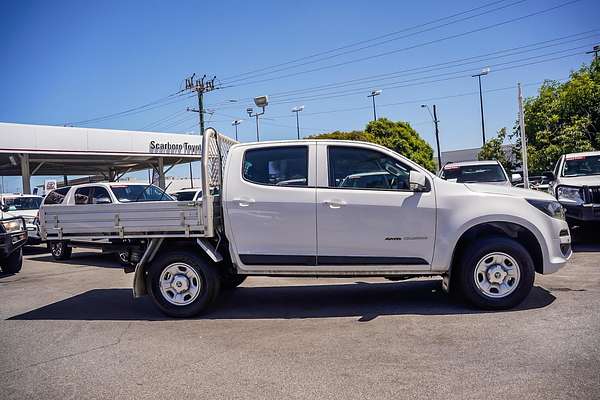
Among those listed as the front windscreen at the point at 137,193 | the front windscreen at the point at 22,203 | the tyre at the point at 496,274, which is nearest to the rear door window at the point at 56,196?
the front windscreen at the point at 137,193

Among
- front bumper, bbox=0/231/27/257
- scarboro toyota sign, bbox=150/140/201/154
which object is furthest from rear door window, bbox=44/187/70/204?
scarboro toyota sign, bbox=150/140/201/154

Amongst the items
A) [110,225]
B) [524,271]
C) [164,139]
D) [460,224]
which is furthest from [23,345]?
[164,139]

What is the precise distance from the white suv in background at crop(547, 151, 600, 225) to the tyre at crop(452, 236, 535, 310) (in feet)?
15.2

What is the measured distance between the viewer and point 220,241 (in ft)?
20.6

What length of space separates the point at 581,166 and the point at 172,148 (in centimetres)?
2099

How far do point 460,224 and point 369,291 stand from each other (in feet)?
6.75

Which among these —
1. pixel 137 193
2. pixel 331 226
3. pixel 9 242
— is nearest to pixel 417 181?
pixel 331 226

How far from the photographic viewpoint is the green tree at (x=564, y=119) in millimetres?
20703

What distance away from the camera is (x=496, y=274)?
584cm

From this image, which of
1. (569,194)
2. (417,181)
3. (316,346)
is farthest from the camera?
(569,194)

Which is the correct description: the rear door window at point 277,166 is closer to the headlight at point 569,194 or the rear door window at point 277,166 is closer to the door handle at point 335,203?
the door handle at point 335,203

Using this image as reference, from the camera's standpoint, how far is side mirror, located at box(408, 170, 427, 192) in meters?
5.71

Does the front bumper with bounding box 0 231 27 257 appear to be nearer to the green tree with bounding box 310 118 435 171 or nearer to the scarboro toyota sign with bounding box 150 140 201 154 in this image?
the scarboro toyota sign with bounding box 150 140 201 154

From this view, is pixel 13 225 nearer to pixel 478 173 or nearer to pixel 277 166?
pixel 277 166
